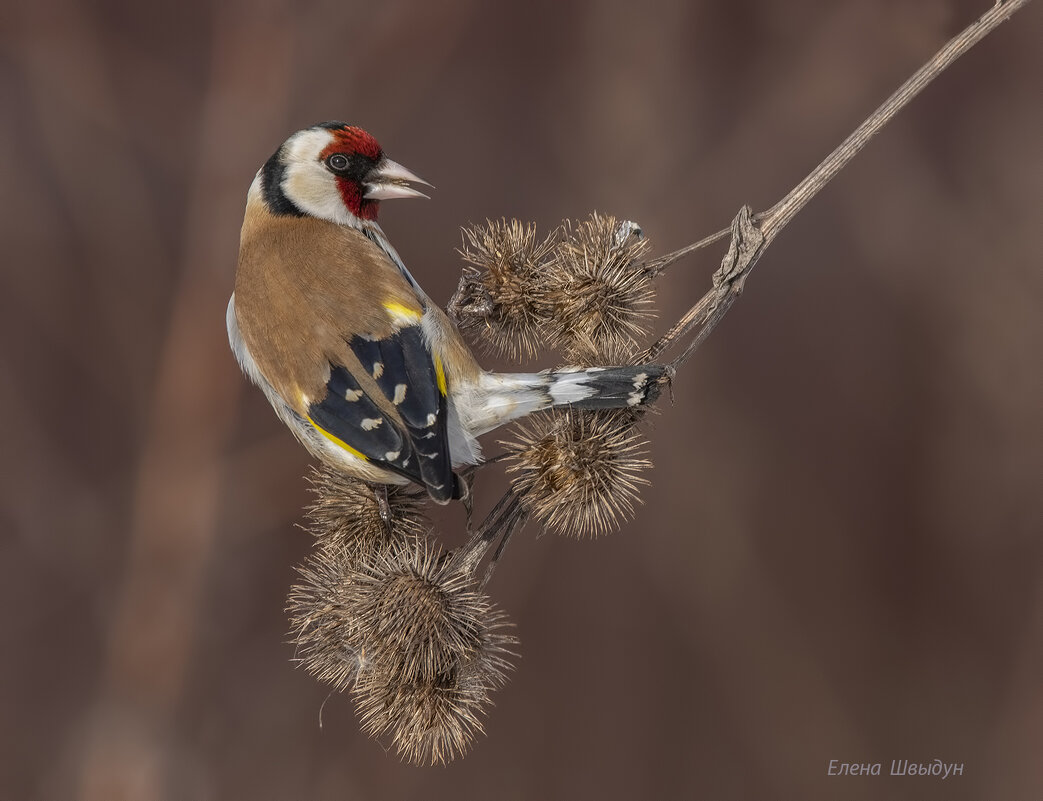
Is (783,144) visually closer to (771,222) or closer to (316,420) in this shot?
(771,222)

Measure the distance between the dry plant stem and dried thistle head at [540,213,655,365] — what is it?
112 millimetres

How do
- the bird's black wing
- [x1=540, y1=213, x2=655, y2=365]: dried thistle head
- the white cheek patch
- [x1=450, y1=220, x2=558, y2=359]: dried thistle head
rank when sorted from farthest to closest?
the white cheek patch, [x1=450, y1=220, x2=558, y2=359]: dried thistle head, [x1=540, y1=213, x2=655, y2=365]: dried thistle head, the bird's black wing

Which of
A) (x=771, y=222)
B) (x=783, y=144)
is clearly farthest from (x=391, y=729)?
(x=783, y=144)

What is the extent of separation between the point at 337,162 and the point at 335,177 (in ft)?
0.13

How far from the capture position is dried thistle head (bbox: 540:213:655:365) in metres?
1.92

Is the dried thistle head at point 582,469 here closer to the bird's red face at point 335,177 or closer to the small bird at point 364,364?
the small bird at point 364,364

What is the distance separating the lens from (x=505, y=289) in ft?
6.75

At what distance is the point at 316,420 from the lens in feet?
6.31

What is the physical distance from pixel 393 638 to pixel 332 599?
0.22m

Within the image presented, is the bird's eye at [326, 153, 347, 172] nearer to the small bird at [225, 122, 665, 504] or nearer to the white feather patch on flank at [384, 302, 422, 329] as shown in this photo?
the small bird at [225, 122, 665, 504]

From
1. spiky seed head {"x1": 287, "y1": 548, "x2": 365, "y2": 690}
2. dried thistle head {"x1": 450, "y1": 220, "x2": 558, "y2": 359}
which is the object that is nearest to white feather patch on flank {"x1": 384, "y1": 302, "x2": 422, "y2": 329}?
dried thistle head {"x1": 450, "y1": 220, "x2": 558, "y2": 359}

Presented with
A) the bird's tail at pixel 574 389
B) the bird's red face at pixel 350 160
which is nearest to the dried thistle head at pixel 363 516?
the bird's tail at pixel 574 389

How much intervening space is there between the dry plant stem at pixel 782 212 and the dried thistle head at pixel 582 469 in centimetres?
19

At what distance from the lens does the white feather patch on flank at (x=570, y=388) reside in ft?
5.85
